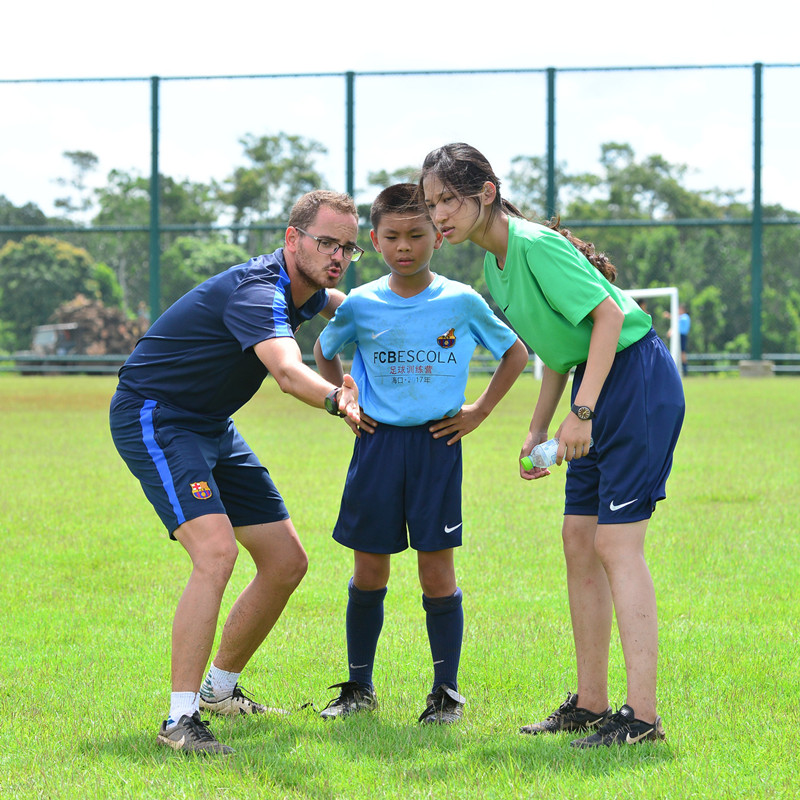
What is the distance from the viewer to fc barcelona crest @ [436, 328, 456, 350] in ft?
12.5

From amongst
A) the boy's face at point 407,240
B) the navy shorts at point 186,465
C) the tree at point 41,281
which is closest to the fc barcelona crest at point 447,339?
the boy's face at point 407,240

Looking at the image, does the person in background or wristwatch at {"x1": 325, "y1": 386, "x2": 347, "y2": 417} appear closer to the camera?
wristwatch at {"x1": 325, "y1": 386, "x2": 347, "y2": 417}

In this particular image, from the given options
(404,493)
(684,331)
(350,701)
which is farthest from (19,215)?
(350,701)

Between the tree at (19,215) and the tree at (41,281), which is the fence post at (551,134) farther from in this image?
the tree at (19,215)

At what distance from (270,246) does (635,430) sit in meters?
19.2

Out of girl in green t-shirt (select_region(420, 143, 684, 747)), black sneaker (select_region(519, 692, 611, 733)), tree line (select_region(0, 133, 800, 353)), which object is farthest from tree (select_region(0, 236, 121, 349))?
black sneaker (select_region(519, 692, 611, 733))

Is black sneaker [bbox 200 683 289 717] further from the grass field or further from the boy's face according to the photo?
the boy's face

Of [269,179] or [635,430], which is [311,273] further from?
[269,179]

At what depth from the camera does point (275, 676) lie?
162 inches

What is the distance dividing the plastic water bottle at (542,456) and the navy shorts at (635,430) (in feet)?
0.32

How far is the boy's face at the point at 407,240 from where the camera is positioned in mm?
3668

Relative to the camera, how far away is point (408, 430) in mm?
3793

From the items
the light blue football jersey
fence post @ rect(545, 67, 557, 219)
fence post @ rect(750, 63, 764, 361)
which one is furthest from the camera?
fence post @ rect(750, 63, 764, 361)

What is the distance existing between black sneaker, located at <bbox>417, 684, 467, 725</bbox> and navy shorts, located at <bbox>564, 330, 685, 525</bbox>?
2.74ft
